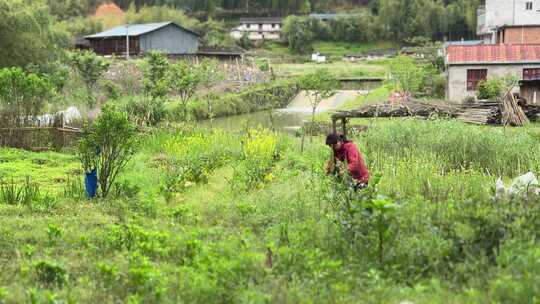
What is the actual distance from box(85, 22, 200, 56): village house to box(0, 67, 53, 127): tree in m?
30.7

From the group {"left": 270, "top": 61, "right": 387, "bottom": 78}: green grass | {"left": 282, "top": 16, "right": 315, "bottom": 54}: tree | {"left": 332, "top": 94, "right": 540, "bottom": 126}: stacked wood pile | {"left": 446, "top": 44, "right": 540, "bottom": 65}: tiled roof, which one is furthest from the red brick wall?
{"left": 282, "top": 16, "right": 315, "bottom": 54}: tree

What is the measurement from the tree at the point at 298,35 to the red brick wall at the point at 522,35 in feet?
119

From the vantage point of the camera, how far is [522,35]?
3950 centimetres

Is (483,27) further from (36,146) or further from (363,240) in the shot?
(363,240)

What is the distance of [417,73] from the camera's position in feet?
114

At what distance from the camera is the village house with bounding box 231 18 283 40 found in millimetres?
82250

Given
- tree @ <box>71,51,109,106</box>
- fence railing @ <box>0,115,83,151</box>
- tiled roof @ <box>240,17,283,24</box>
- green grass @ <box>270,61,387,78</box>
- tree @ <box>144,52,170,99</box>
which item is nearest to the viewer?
fence railing @ <box>0,115,83,151</box>

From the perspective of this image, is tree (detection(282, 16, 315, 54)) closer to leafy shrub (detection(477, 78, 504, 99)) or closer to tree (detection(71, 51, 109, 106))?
tree (detection(71, 51, 109, 106))

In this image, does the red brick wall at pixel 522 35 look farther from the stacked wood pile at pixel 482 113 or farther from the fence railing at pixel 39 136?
the fence railing at pixel 39 136

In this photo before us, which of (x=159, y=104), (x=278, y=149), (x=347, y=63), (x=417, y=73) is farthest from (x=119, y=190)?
(x=347, y=63)

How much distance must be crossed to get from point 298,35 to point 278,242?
225 ft

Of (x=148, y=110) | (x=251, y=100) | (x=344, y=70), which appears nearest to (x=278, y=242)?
(x=148, y=110)

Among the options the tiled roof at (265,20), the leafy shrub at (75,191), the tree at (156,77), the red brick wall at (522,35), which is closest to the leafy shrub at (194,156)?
the leafy shrub at (75,191)

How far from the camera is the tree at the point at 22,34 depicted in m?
31.5
